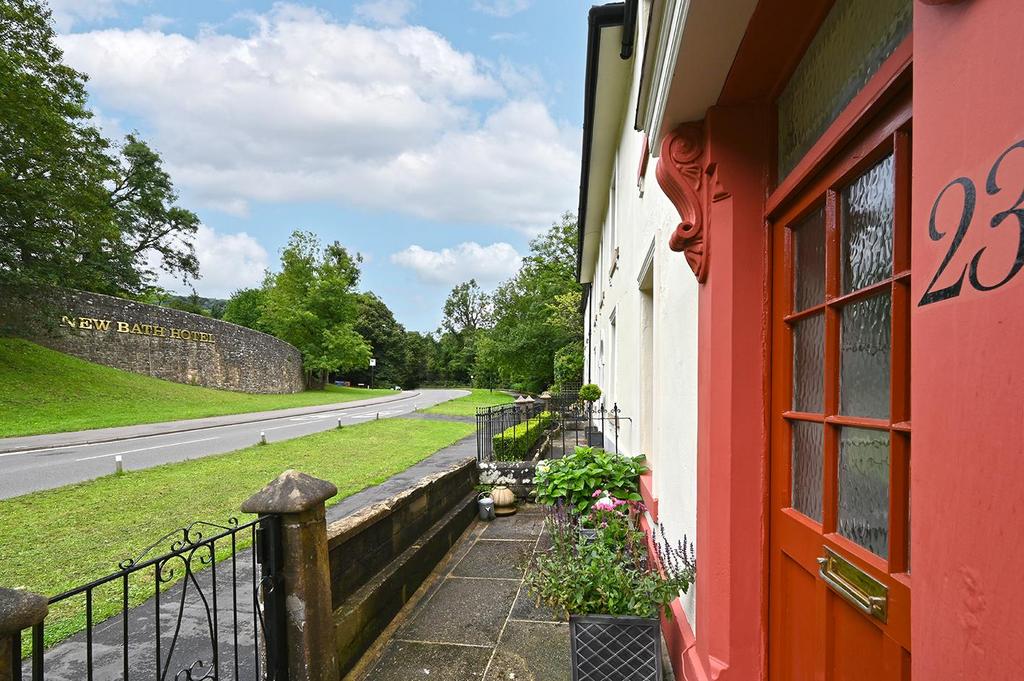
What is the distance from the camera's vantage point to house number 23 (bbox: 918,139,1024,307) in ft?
2.25

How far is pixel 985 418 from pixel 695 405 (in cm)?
181

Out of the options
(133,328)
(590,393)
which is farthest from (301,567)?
(133,328)

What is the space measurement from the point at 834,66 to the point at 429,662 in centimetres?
365

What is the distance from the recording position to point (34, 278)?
19.3m

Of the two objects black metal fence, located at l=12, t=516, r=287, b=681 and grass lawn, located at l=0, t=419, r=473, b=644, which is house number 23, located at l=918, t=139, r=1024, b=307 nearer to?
black metal fence, located at l=12, t=516, r=287, b=681

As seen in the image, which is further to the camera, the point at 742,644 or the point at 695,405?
the point at 695,405

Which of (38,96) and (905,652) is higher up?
(38,96)

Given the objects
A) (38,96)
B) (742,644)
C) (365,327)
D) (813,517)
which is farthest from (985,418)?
(365,327)

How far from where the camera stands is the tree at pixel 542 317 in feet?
104

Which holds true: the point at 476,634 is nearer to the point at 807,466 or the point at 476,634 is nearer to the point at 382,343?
the point at 807,466

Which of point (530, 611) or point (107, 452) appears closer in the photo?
point (530, 611)

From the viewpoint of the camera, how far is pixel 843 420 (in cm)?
149

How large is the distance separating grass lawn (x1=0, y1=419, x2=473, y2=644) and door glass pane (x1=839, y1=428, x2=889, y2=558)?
5.03 meters

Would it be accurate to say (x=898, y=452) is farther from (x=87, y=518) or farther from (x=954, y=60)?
(x=87, y=518)
